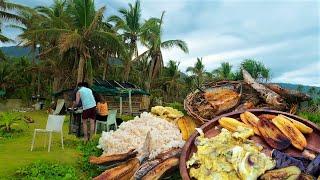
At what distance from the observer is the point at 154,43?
34.9 meters

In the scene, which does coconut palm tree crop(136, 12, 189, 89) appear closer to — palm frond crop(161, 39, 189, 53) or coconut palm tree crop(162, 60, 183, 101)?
palm frond crop(161, 39, 189, 53)

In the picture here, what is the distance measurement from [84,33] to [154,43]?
32.1ft

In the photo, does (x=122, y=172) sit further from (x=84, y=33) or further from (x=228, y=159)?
(x=84, y=33)

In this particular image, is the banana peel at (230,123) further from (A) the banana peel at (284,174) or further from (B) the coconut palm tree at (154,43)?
(B) the coconut palm tree at (154,43)

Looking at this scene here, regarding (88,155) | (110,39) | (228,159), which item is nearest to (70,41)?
(110,39)

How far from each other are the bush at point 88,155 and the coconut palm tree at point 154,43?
25875 millimetres

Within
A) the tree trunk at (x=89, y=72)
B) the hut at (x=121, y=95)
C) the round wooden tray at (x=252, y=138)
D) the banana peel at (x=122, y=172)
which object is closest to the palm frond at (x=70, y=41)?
the tree trunk at (x=89, y=72)

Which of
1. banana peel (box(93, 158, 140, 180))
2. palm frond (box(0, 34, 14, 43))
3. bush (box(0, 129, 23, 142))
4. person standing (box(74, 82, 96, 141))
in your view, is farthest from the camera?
palm frond (box(0, 34, 14, 43))

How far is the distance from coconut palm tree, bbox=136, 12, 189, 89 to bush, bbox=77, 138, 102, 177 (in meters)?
25.9

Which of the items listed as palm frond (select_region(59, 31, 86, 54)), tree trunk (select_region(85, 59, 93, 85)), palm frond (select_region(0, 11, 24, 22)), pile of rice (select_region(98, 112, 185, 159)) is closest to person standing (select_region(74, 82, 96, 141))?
pile of rice (select_region(98, 112, 185, 159))

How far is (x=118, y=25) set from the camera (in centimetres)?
3497

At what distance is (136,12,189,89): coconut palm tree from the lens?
34.9 meters

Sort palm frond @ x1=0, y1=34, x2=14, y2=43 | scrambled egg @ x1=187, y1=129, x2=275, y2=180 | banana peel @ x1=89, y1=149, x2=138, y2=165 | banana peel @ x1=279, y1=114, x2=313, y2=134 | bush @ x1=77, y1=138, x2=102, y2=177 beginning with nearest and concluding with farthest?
scrambled egg @ x1=187, y1=129, x2=275, y2=180
banana peel @ x1=279, y1=114, x2=313, y2=134
banana peel @ x1=89, y1=149, x2=138, y2=165
bush @ x1=77, y1=138, x2=102, y2=177
palm frond @ x1=0, y1=34, x2=14, y2=43

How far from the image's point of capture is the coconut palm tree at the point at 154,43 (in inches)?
1375
